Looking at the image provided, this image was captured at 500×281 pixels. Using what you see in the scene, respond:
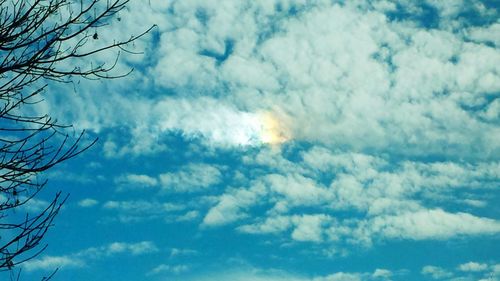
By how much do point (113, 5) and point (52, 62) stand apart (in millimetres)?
839

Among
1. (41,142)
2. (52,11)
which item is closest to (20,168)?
(41,142)

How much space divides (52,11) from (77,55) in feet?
1.71

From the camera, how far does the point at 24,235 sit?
455 centimetres

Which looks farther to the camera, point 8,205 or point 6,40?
point 8,205

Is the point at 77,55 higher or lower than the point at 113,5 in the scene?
lower

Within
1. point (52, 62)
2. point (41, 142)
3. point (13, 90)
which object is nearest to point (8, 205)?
point (41, 142)

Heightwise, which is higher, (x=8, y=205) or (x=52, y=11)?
(x=52, y=11)

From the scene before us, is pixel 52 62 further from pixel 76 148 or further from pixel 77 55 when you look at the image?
pixel 76 148

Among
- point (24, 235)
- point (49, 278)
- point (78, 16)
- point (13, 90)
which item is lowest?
point (49, 278)

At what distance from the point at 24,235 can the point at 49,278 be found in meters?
0.47

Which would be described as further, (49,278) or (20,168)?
(20,168)

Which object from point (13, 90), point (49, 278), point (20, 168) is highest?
point (13, 90)

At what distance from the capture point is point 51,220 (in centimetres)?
474

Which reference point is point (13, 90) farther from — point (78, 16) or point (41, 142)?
point (78, 16)
